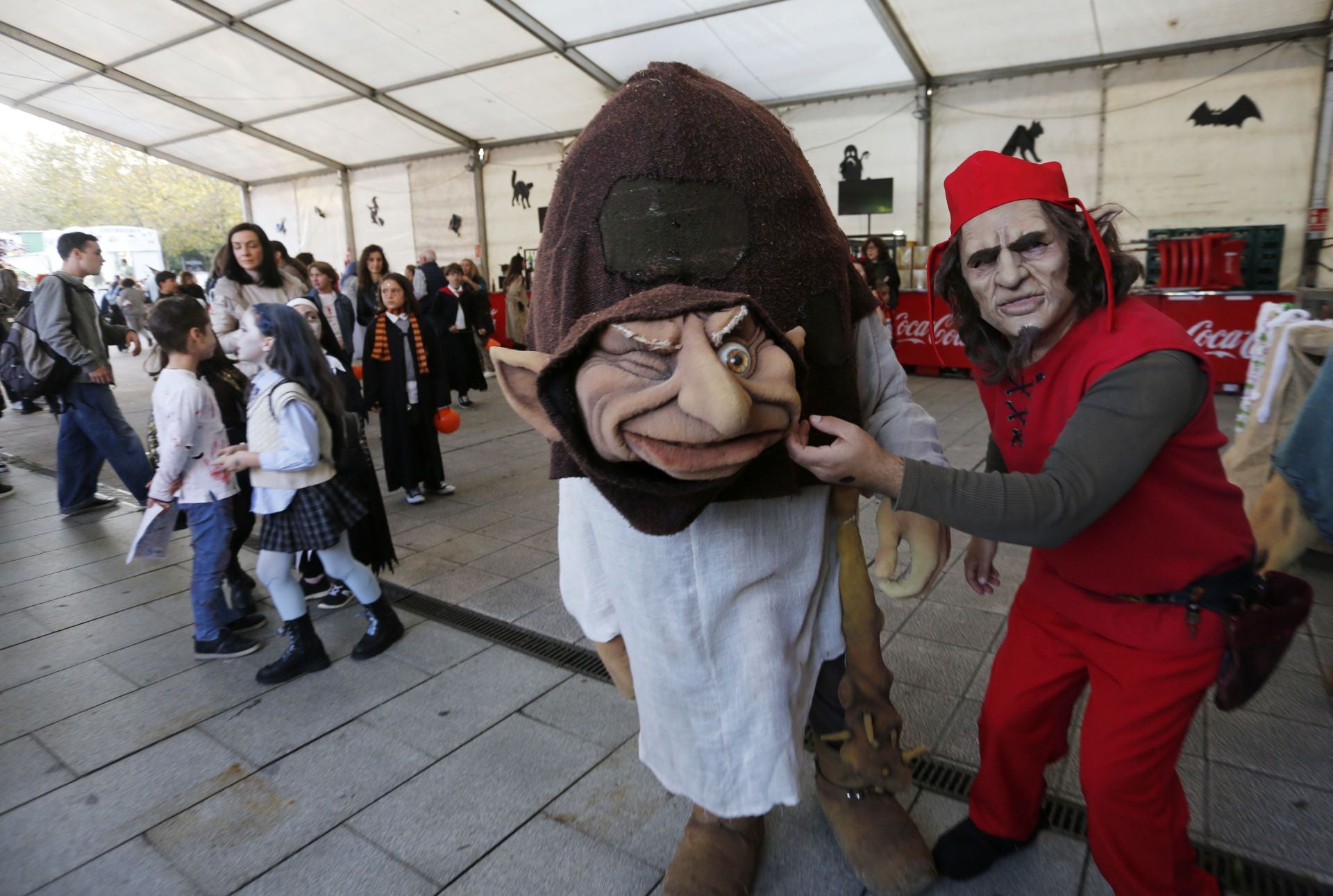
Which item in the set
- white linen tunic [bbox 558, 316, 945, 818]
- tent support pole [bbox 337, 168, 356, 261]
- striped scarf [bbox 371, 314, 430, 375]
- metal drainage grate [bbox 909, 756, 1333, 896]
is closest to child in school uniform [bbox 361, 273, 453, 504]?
striped scarf [bbox 371, 314, 430, 375]

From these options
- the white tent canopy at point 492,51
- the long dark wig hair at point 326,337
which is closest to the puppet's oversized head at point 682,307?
the long dark wig hair at point 326,337

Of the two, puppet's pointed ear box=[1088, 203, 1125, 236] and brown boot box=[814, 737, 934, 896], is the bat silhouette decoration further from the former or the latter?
brown boot box=[814, 737, 934, 896]

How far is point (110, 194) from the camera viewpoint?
16.0 m

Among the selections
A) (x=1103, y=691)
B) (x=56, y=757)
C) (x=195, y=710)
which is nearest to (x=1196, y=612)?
(x=1103, y=691)

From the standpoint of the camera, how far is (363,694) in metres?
2.88

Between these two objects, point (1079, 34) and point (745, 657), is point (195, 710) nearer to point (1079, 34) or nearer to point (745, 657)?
point (745, 657)

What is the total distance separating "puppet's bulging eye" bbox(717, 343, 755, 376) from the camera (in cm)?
114

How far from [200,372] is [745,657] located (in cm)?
287

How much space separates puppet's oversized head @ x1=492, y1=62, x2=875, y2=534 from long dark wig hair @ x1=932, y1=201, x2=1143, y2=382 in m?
0.23

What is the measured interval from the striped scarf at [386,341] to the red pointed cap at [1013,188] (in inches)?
166

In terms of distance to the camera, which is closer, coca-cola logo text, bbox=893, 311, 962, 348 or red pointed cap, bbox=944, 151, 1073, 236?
red pointed cap, bbox=944, 151, 1073, 236

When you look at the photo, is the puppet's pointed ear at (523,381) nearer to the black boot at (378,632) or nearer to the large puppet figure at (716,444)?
the large puppet figure at (716,444)

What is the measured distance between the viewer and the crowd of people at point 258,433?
2977 mm

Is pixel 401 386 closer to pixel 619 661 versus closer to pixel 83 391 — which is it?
pixel 83 391
